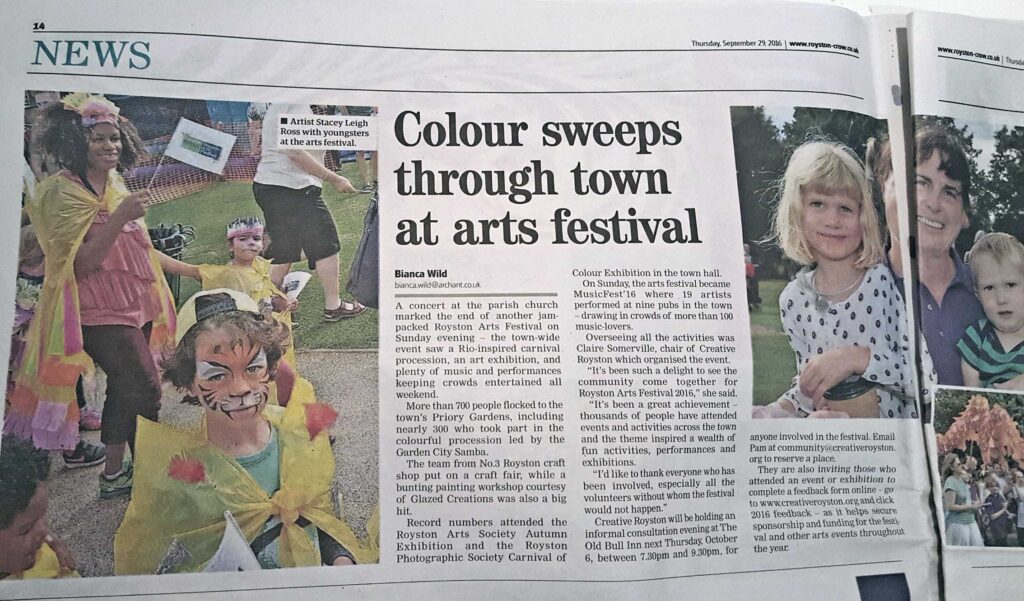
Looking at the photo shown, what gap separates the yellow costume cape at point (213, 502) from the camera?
587 millimetres

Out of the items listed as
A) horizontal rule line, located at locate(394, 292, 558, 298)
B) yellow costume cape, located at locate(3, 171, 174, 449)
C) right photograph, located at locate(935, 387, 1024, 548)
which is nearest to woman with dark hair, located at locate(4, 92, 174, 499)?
yellow costume cape, located at locate(3, 171, 174, 449)

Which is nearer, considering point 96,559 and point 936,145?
point 96,559

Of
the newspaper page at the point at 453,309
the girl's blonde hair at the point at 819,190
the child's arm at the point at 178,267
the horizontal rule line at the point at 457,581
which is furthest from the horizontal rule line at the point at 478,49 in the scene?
the horizontal rule line at the point at 457,581

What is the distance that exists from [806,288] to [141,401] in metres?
0.63

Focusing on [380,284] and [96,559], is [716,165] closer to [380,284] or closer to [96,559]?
[380,284]

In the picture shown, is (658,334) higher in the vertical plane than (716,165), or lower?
lower

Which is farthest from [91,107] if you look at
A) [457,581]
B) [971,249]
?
[971,249]

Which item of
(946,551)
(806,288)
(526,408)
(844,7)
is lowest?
(946,551)

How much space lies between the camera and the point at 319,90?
0.66 meters

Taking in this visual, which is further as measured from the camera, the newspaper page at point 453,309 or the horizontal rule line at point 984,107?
the horizontal rule line at point 984,107

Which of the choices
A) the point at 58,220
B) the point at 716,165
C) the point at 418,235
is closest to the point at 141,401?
the point at 58,220

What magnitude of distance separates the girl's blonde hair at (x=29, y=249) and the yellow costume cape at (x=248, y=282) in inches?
5.5

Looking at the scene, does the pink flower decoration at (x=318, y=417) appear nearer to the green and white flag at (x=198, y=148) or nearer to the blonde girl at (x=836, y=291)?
the green and white flag at (x=198, y=148)

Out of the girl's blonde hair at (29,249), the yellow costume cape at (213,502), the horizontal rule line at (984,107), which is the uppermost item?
the horizontal rule line at (984,107)
